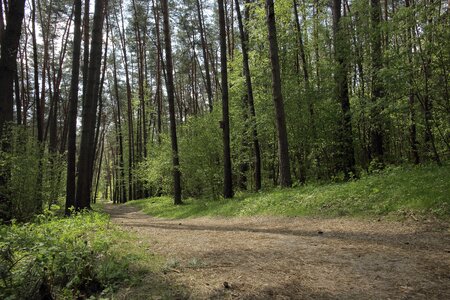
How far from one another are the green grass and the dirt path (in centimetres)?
71

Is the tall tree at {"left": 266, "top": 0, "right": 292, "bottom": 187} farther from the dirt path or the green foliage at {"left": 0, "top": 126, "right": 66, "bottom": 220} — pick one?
the green foliage at {"left": 0, "top": 126, "right": 66, "bottom": 220}

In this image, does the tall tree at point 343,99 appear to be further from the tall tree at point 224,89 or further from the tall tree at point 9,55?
the tall tree at point 9,55

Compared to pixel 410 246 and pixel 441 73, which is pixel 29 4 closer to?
pixel 441 73

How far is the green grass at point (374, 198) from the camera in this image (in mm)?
7117

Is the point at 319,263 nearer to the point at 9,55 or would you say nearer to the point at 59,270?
the point at 59,270

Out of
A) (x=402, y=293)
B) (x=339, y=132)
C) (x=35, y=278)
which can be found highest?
(x=339, y=132)

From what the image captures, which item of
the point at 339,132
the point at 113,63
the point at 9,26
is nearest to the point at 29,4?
the point at 113,63

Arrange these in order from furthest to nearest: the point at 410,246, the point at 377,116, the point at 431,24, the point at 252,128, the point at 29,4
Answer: the point at 29,4 < the point at 252,128 < the point at 377,116 < the point at 431,24 < the point at 410,246

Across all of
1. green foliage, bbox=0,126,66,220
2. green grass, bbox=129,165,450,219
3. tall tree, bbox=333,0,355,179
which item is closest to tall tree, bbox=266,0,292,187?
green grass, bbox=129,165,450,219

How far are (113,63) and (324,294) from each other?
3206 cm

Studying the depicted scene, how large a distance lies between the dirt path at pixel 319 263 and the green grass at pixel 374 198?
71 cm

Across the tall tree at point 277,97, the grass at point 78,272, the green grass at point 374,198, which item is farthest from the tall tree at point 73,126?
the grass at point 78,272

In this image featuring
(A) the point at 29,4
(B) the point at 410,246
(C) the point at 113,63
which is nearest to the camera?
(B) the point at 410,246

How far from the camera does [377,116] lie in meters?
10.4
